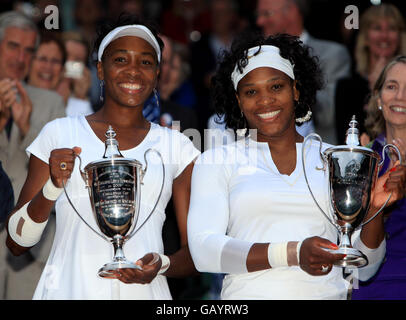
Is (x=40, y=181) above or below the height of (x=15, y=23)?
below

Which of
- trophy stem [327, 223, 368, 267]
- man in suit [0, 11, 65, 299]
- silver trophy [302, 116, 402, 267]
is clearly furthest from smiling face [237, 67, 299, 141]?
man in suit [0, 11, 65, 299]

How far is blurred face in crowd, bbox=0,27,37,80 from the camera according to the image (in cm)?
536

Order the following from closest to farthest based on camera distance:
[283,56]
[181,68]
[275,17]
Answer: [283,56] < [275,17] < [181,68]

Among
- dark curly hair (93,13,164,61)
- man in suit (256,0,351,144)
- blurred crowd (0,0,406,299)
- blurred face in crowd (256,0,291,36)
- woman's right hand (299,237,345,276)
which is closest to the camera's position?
woman's right hand (299,237,345,276)

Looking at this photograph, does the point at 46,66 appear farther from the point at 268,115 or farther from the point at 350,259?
the point at 350,259

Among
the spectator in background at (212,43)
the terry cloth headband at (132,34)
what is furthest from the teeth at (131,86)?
the spectator in background at (212,43)

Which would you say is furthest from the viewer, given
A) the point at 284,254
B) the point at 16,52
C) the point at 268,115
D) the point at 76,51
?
the point at 76,51

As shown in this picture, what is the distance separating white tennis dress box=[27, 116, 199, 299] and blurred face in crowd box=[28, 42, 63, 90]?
6.40 ft

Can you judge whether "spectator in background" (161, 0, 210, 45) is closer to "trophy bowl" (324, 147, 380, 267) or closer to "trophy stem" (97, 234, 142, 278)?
"trophy bowl" (324, 147, 380, 267)

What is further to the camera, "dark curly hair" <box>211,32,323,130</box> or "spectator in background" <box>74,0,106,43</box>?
"spectator in background" <box>74,0,106,43</box>

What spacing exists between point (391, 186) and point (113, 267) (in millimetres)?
1202

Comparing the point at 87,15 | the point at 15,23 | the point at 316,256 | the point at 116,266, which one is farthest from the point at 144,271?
the point at 87,15

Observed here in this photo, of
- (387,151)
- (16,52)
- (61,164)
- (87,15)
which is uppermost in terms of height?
(87,15)

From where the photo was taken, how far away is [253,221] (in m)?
3.53
